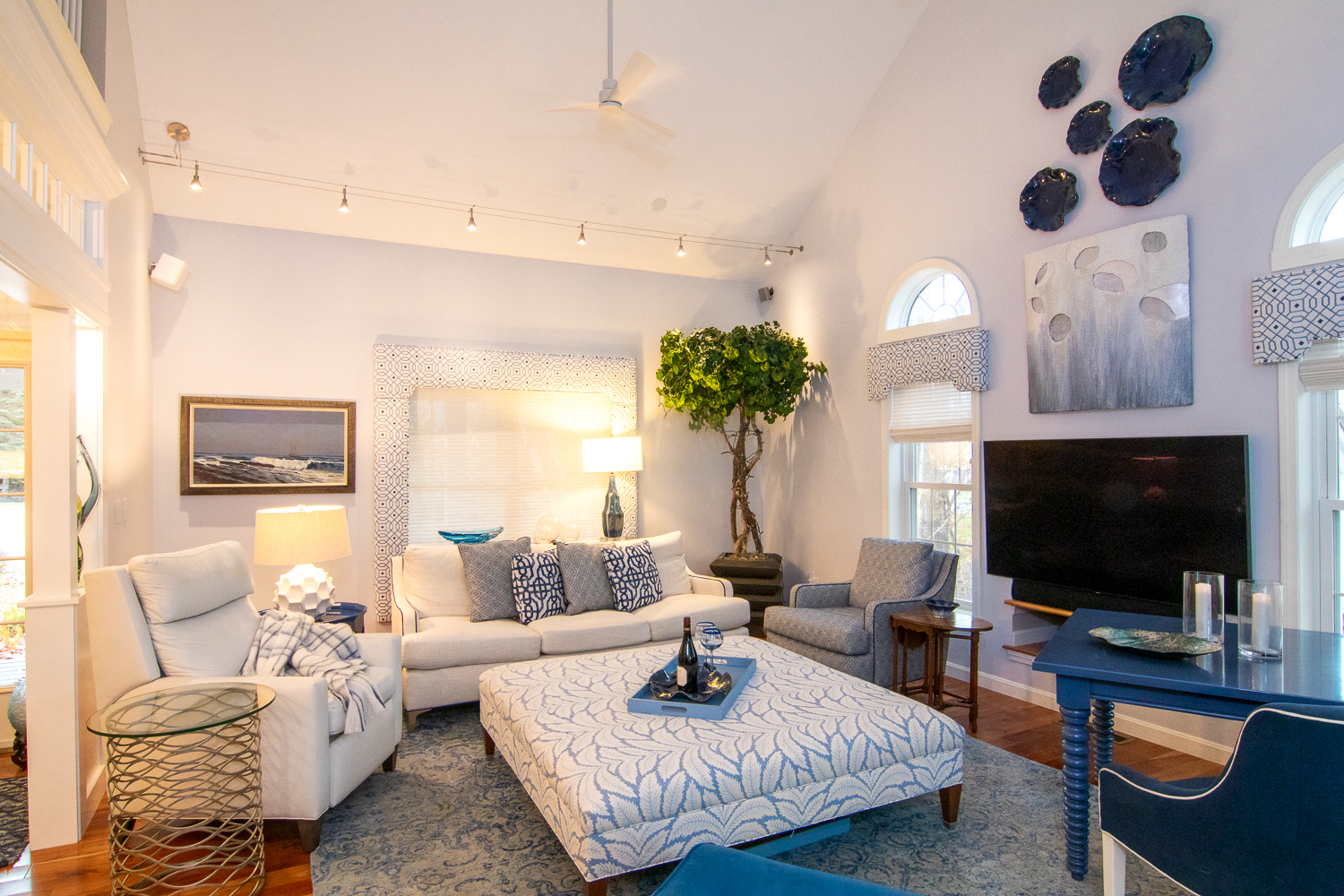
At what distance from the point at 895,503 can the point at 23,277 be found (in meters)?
4.50

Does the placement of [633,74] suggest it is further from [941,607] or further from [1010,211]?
[941,607]

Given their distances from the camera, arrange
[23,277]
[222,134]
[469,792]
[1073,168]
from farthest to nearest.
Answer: [222,134], [1073,168], [469,792], [23,277]

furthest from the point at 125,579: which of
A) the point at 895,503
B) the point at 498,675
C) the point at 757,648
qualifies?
the point at 895,503

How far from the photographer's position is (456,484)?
17.7ft

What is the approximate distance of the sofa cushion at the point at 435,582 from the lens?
4.29 m

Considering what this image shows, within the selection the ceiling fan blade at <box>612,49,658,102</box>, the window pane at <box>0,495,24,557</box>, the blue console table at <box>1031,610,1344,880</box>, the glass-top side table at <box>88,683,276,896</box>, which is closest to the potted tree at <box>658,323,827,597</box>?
the ceiling fan blade at <box>612,49,658,102</box>

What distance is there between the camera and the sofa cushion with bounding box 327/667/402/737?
8.82 feet

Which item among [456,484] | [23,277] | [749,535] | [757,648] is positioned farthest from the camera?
[749,535]

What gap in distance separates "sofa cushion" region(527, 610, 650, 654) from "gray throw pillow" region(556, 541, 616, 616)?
0.34 ft

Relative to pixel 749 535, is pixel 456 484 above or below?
above

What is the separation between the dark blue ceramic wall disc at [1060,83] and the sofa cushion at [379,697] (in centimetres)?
423

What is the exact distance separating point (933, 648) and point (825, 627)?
552 mm

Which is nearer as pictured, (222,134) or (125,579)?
(125,579)

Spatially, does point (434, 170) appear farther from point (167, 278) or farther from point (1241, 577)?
point (1241, 577)
